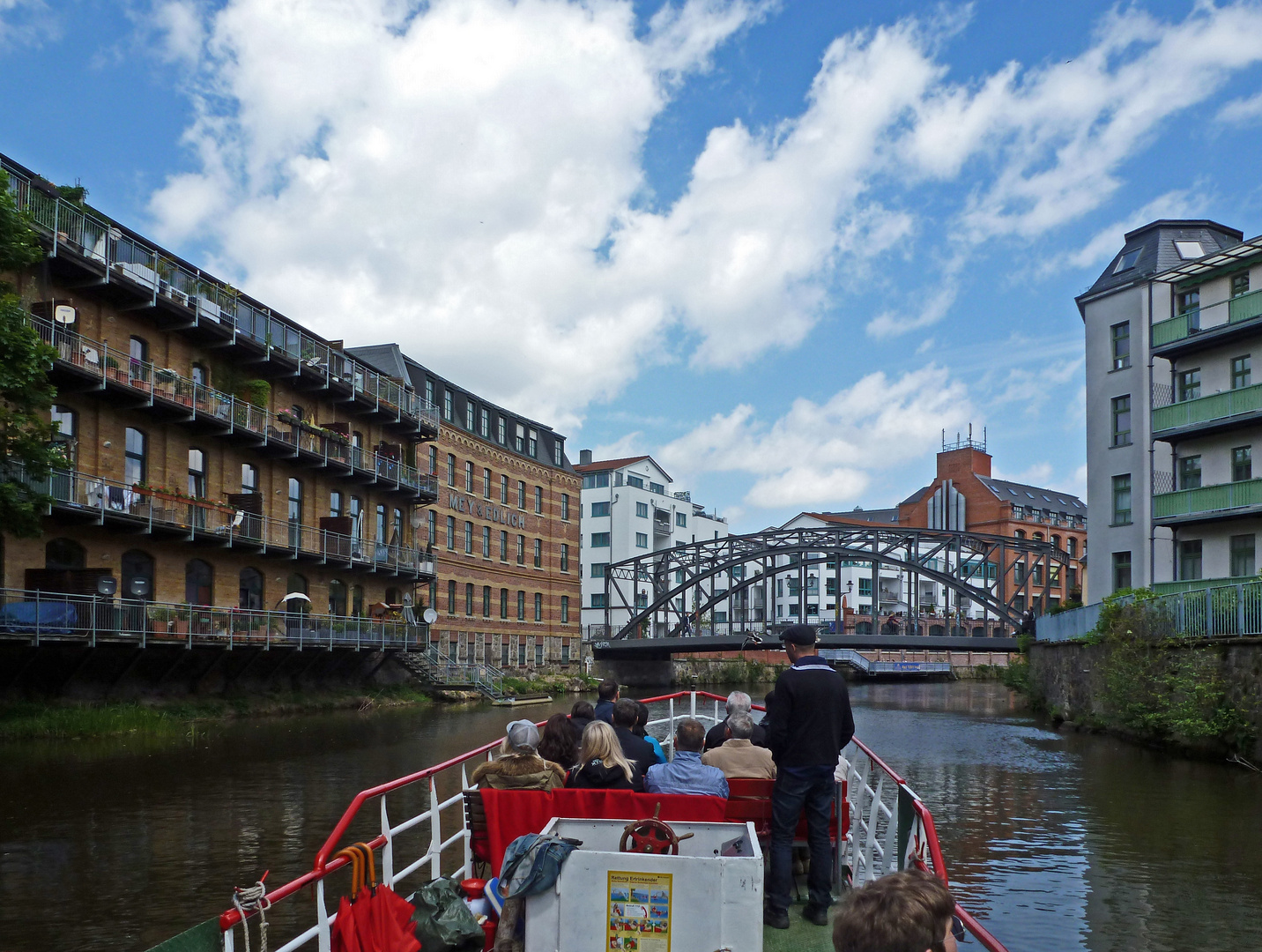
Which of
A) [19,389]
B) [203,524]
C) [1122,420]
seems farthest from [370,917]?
[1122,420]

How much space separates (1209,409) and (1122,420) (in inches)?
157

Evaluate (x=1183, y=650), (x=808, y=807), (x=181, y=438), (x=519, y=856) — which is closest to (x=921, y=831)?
(x=808, y=807)

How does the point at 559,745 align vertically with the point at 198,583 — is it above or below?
below

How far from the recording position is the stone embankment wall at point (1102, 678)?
66.8 ft

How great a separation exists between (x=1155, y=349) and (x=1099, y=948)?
28.0 m

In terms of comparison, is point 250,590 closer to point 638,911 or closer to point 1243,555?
point 1243,555

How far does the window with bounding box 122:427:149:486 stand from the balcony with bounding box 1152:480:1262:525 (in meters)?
28.3

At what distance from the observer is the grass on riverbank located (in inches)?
912

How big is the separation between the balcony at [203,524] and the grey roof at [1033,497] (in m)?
65.5

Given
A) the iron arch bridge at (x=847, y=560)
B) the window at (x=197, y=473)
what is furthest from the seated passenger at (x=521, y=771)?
the iron arch bridge at (x=847, y=560)

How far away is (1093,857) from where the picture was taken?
1258 cm

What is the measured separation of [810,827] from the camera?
7133 mm

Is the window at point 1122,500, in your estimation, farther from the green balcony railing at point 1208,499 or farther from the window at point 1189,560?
the window at point 1189,560

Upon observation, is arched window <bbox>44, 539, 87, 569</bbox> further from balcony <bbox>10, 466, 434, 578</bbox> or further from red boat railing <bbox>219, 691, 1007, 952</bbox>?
red boat railing <bbox>219, 691, 1007, 952</bbox>
